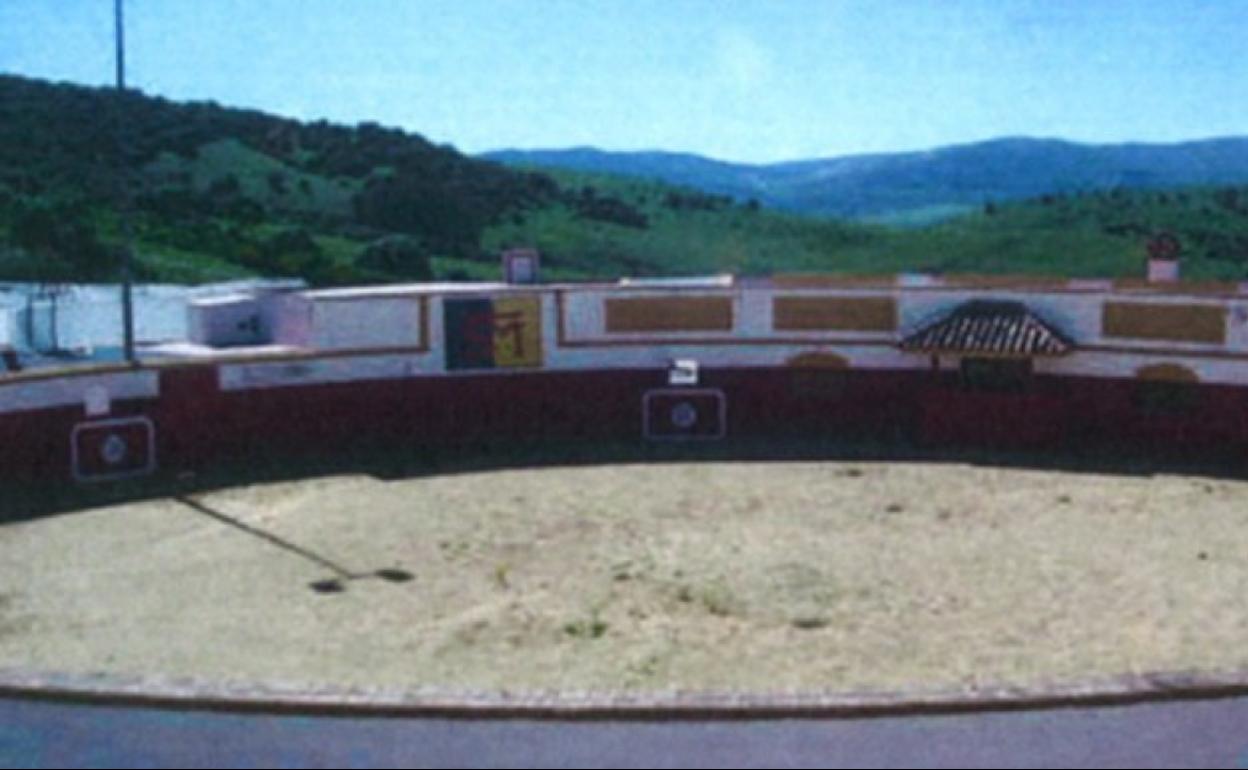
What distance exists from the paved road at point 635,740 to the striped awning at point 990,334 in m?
15.0

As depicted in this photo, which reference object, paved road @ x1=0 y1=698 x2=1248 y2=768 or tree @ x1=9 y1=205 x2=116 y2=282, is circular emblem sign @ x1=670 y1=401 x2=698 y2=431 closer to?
paved road @ x1=0 y1=698 x2=1248 y2=768

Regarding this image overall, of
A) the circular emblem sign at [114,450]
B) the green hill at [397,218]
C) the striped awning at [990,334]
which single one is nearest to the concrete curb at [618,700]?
the circular emblem sign at [114,450]

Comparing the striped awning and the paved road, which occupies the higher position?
the striped awning

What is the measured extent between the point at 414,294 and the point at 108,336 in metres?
11.5

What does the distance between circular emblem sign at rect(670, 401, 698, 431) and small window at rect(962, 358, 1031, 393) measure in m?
5.48

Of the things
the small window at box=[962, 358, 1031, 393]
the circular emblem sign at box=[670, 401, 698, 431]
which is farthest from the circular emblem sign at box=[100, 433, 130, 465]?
the small window at box=[962, 358, 1031, 393]

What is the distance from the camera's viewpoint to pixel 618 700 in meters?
13.9

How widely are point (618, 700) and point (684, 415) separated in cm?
1669

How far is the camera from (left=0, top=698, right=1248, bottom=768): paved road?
12.6 meters

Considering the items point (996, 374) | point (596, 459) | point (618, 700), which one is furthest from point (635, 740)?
point (996, 374)

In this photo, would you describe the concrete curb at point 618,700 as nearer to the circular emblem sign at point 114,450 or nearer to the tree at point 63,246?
the circular emblem sign at point 114,450

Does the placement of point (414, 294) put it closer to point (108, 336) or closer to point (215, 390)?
point (215, 390)

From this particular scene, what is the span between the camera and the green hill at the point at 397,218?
66812 mm

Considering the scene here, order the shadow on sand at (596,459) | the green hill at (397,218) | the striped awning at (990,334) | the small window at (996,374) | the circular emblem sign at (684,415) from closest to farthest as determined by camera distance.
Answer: the shadow on sand at (596,459) → the striped awning at (990,334) → the small window at (996,374) → the circular emblem sign at (684,415) → the green hill at (397,218)
